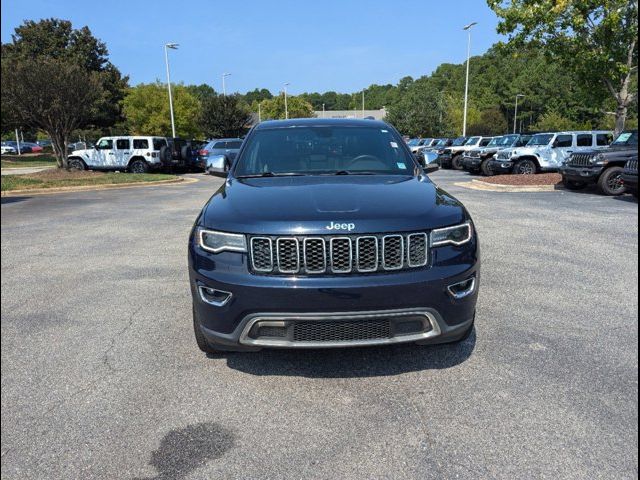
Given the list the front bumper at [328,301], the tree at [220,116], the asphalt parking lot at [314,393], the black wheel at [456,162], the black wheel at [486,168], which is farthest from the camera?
the tree at [220,116]

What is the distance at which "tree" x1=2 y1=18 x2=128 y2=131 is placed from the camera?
38438 millimetres

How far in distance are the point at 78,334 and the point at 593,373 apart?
3.57 meters

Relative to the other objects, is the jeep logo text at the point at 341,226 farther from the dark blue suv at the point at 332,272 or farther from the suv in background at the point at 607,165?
the suv in background at the point at 607,165

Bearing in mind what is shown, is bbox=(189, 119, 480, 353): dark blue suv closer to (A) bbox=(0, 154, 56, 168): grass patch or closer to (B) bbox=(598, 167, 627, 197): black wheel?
(B) bbox=(598, 167, 627, 197): black wheel

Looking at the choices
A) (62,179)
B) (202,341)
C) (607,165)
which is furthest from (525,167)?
(202,341)

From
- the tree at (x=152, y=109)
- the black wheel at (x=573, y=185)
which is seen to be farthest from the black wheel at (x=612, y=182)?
the tree at (x=152, y=109)

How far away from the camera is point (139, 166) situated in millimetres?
22906

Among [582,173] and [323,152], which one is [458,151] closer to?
[582,173]

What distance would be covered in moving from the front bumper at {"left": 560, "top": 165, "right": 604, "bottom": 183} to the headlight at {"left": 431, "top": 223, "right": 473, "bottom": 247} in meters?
11.3

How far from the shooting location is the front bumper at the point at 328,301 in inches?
103

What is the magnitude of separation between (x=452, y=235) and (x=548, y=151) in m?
17.0

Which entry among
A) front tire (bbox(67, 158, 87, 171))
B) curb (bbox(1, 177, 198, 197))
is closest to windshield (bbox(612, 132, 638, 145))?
curb (bbox(1, 177, 198, 197))

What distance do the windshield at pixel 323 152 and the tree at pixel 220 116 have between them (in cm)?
4367

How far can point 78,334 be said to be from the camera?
12.2 feet
